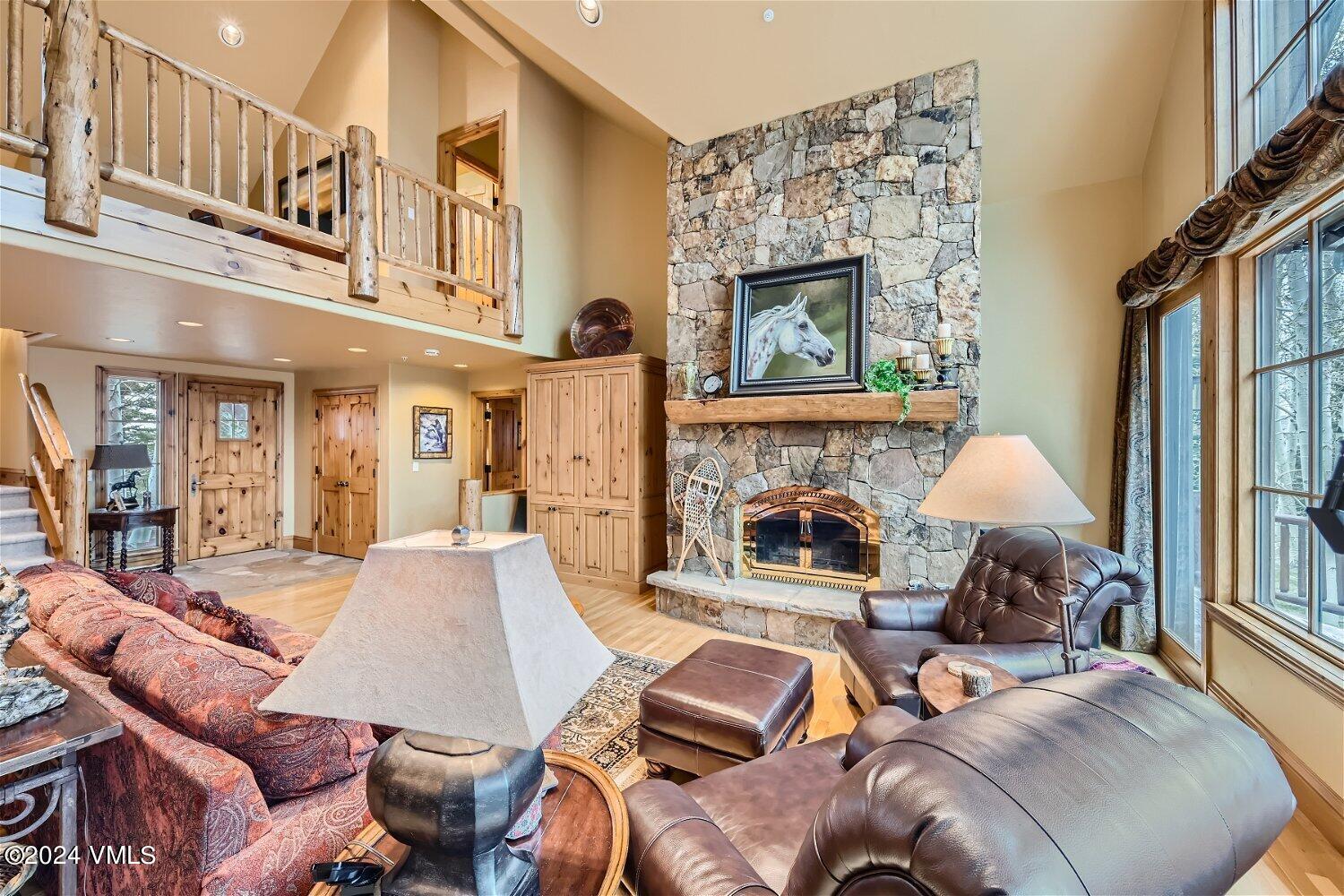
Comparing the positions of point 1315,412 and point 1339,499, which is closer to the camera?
point 1339,499

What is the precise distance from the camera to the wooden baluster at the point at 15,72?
7.27 feet

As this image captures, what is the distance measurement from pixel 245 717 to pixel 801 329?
3588 mm

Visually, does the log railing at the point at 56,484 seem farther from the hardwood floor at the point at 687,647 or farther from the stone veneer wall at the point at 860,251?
the stone veneer wall at the point at 860,251

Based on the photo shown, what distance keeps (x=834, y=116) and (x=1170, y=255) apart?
2212mm

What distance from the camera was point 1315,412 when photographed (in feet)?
6.84

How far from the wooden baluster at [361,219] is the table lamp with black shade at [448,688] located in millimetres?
3494

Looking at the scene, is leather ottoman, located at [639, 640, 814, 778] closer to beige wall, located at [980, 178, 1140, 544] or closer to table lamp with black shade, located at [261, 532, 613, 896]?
table lamp with black shade, located at [261, 532, 613, 896]

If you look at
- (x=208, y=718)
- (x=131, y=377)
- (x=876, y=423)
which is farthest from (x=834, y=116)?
(x=131, y=377)

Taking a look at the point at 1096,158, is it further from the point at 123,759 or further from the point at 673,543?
the point at 123,759

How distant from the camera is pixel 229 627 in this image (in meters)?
1.72

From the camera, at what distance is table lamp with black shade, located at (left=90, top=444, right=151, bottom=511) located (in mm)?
4965

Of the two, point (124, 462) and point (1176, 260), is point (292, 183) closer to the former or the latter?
point (124, 462)

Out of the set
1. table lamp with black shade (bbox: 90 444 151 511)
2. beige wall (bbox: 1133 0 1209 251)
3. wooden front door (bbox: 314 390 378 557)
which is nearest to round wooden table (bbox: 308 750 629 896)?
beige wall (bbox: 1133 0 1209 251)

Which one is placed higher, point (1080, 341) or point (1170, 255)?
point (1170, 255)
